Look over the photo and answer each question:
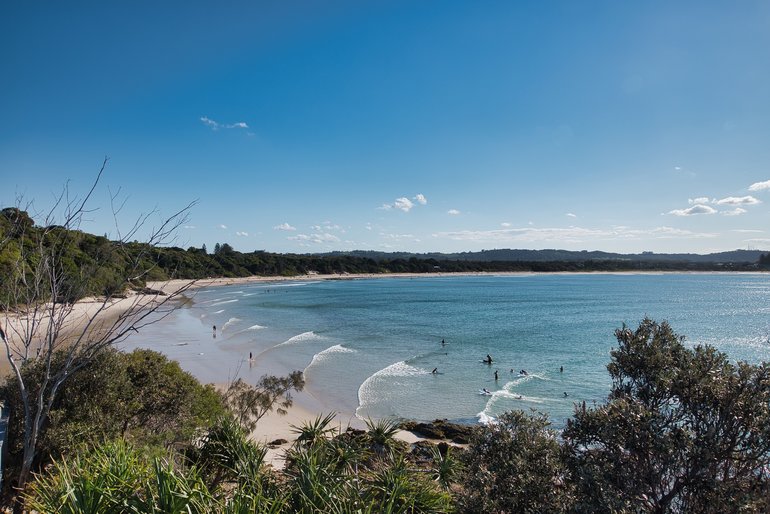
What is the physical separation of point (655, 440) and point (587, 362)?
3276 cm

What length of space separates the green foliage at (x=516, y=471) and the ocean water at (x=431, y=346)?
15156 mm

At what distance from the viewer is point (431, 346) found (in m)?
42.3

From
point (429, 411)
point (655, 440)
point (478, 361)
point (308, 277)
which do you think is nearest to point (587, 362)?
point (478, 361)

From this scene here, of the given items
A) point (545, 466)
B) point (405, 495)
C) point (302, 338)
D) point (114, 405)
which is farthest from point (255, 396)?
point (302, 338)

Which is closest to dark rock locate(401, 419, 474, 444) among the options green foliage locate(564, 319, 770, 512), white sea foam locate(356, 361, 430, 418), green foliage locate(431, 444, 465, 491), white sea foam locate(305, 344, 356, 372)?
white sea foam locate(356, 361, 430, 418)

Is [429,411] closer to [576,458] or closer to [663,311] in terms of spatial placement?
[576,458]

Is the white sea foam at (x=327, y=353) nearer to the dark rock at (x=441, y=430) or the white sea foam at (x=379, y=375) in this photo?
the white sea foam at (x=379, y=375)

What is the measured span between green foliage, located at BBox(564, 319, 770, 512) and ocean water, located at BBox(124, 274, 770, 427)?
16157mm

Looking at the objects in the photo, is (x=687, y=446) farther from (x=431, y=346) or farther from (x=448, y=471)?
(x=431, y=346)

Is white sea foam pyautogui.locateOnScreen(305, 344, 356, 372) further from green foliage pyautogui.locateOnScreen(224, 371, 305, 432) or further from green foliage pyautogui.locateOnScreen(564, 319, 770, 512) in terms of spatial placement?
green foliage pyautogui.locateOnScreen(564, 319, 770, 512)

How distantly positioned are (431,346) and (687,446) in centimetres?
3722

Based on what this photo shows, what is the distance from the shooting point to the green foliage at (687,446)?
5.56m

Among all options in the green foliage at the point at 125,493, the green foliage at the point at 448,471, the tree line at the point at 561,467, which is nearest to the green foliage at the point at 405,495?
the tree line at the point at 561,467

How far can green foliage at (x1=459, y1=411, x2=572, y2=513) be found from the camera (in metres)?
6.29
